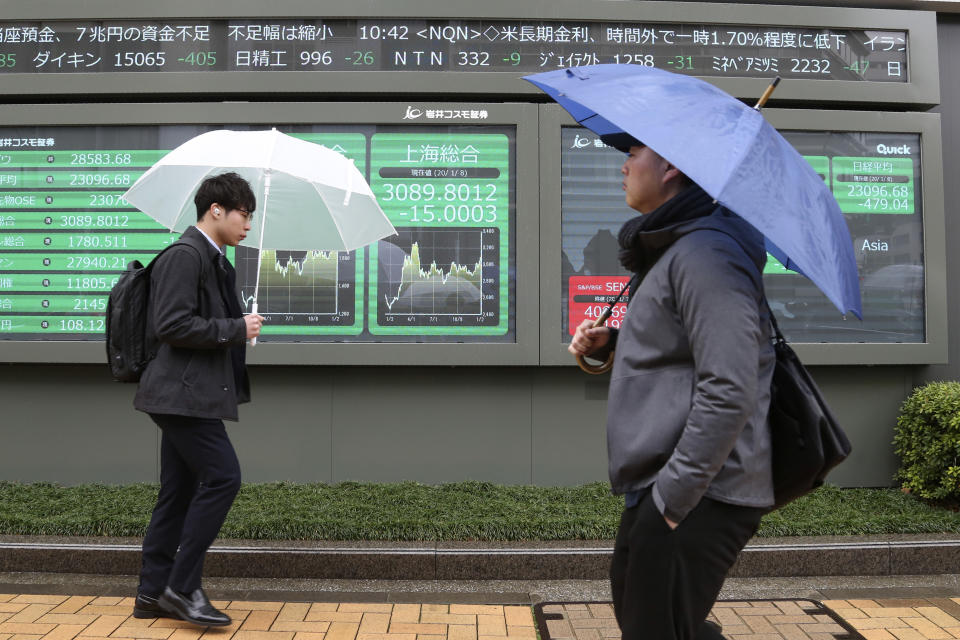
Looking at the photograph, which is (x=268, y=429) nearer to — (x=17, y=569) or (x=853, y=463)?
(x=17, y=569)

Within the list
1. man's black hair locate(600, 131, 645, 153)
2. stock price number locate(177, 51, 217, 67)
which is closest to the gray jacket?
man's black hair locate(600, 131, 645, 153)

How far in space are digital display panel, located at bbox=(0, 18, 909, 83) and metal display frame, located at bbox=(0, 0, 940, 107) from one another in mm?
73

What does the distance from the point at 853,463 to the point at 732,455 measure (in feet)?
15.0

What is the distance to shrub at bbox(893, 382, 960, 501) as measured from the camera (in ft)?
16.5

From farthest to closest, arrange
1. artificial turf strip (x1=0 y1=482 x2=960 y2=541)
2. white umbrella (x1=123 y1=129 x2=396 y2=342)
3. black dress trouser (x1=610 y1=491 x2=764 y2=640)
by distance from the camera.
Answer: artificial turf strip (x1=0 y1=482 x2=960 y2=541) → white umbrella (x1=123 y1=129 x2=396 y2=342) → black dress trouser (x1=610 y1=491 x2=764 y2=640)

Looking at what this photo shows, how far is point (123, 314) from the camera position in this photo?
11.6 ft

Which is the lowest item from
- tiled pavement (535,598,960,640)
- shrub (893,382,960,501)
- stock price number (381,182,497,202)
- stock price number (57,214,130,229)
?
tiled pavement (535,598,960,640)

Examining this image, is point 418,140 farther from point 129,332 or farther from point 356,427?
point 129,332

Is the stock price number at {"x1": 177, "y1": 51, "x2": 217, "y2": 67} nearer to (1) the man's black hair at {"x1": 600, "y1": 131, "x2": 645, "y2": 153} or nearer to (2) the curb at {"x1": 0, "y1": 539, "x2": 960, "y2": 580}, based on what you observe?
(2) the curb at {"x1": 0, "y1": 539, "x2": 960, "y2": 580}

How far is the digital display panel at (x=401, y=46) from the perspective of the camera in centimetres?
581

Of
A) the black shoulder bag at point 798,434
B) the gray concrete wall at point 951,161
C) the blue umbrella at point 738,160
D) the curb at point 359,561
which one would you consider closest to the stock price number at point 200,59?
the curb at point 359,561

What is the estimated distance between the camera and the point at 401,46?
5820mm

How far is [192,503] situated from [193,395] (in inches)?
19.4

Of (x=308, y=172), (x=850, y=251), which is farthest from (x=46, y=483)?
(x=850, y=251)
